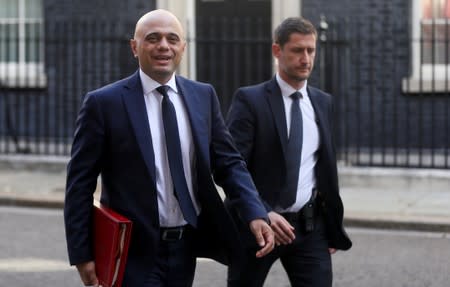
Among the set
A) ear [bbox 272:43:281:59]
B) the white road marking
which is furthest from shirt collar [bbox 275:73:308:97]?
the white road marking

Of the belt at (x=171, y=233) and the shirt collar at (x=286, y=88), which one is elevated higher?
the shirt collar at (x=286, y=88)

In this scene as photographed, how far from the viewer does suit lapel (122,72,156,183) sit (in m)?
3.93

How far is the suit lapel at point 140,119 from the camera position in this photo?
3926mm

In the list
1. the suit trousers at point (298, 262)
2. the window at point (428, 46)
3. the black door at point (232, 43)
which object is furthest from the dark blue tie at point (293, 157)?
the window at point (428, 46)

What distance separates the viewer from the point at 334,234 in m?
4.93

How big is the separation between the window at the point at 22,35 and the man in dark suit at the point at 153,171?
11949 mm

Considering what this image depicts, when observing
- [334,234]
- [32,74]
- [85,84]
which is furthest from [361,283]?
[32,74]

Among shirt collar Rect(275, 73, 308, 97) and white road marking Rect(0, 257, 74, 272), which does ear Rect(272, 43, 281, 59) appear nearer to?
shirt collar Rect(275, 73, 308, 97)

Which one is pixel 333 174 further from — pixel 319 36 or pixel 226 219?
pixel 319 36

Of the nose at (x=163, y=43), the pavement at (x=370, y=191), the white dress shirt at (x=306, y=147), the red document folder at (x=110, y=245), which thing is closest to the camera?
the red document folder at (x=110, y=245)

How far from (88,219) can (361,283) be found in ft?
13.1

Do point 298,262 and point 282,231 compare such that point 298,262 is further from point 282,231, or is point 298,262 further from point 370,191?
point 370,191

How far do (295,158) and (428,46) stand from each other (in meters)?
9.72

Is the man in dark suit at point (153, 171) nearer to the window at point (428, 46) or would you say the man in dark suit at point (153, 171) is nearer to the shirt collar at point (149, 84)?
the shirt collar at point (149, 84)
